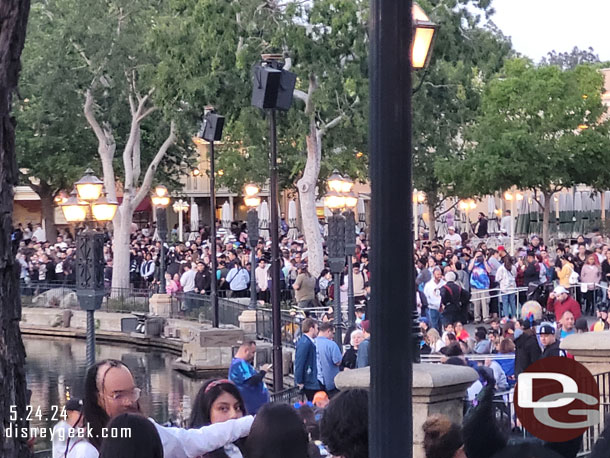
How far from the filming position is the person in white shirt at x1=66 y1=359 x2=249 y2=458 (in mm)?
5277

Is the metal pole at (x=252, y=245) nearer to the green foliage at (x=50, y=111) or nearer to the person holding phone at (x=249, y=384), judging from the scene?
the green foliage at (x=50, y=111)

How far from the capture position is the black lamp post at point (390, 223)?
4.39m

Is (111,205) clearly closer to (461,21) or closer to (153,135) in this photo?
(461,21)

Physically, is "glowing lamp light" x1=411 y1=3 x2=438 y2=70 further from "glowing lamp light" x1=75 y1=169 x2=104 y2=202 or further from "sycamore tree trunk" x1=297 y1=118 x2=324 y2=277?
"sycamore tree trunk" x1=297 y1=118 x2=324 y2=277

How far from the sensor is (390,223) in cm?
450

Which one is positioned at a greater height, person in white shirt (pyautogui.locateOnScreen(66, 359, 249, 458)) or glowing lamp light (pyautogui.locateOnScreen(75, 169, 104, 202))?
glowing lamp light (pyautogui.locateOnScreen(75, 169, 104, 202))

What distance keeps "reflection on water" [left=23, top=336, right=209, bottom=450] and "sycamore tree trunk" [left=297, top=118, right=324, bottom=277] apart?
5.02 m

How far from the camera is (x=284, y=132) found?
3603 cm

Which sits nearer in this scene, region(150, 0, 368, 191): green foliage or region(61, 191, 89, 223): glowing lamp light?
region(61, 191, 89, 223): glowing lamp light

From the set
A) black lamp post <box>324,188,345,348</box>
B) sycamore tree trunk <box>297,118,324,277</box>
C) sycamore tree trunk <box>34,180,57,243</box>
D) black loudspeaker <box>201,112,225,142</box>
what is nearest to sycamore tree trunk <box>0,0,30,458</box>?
black lamp post <box>324,188,345,348</box>

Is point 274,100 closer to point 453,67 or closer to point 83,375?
point 83,375

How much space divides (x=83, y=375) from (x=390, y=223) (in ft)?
63.2

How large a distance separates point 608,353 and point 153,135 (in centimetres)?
3418

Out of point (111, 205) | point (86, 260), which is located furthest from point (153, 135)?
point (86, 260)
